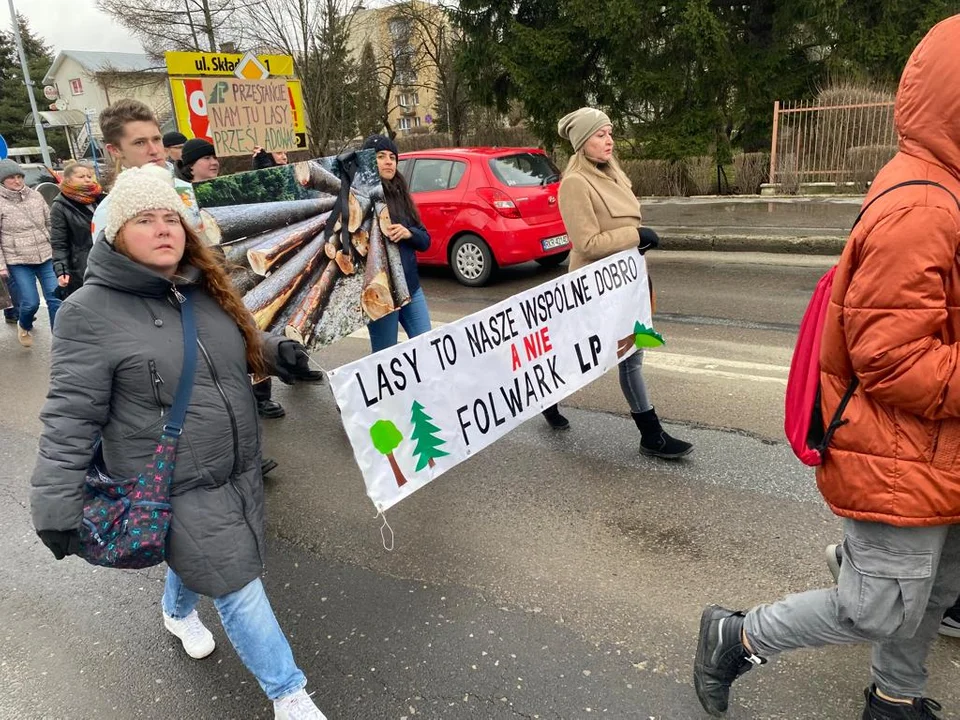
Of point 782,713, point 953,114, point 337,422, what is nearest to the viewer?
point 953,114

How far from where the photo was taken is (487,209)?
8.66 metres

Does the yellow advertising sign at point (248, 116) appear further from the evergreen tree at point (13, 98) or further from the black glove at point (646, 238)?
the evergreen tree at point (13, 98)

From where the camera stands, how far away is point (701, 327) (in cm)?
638

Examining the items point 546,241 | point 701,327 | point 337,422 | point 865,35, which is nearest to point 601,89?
point 865,35

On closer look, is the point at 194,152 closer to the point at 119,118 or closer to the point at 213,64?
the point at 119,118

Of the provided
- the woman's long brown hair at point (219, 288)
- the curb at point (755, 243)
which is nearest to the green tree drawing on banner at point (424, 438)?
the woman's long brown hair at point (219, 288)

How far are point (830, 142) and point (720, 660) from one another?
13690 millimetres

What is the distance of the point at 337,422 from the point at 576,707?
3.00 metres

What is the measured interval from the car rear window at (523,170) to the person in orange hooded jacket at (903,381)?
7.27 meters

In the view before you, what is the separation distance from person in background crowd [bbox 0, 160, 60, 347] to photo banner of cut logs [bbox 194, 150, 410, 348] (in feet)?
15.0

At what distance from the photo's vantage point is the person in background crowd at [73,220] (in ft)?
17.3

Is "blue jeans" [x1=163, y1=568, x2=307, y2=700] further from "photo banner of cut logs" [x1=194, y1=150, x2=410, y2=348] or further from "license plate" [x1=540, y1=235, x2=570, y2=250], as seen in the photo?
"license plate" [x1=540, y1=235, x2=570, y2=250]

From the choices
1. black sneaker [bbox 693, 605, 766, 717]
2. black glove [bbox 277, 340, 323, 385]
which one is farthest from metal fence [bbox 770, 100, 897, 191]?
black glove [bbox 277, 340, 323, 385]

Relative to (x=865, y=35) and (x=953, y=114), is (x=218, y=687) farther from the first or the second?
(x=865, y=35)
